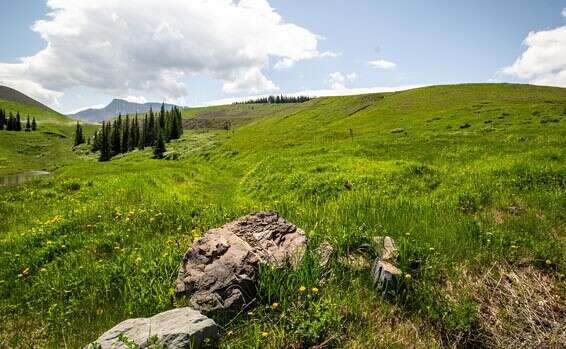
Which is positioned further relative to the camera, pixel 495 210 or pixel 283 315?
pixel 495 210

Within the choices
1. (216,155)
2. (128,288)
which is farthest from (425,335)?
(216,155)

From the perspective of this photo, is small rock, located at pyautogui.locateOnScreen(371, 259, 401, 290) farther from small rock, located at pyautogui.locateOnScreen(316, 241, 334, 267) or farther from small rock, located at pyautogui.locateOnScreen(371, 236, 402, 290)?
small rock, located at pyautogui.locateOnScreen(316, 241, 334, 267)

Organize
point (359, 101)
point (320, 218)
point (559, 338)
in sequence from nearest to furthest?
point (559, 338), point (320, 218), point (359, 101)

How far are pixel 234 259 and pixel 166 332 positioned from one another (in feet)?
5.29

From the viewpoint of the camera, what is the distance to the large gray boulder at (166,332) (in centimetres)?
451

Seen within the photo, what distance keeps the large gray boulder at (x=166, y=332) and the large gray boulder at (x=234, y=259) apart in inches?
21.1

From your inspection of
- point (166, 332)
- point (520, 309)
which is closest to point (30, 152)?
point (166, 332)

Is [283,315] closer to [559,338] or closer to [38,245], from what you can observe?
[559,338]

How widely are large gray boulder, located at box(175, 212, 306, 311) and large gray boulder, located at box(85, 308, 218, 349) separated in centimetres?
54

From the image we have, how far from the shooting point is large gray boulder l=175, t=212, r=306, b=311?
556cm

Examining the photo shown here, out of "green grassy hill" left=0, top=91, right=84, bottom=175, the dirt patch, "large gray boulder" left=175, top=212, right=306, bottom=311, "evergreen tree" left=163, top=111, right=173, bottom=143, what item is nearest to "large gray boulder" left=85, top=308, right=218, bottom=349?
"large gray boulder" left=175, top=212, right=306, bottom=311

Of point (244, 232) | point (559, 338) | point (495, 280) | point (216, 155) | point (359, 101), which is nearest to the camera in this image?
point (559, 338)

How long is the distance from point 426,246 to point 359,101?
350ft

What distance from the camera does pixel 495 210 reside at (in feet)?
36.4
